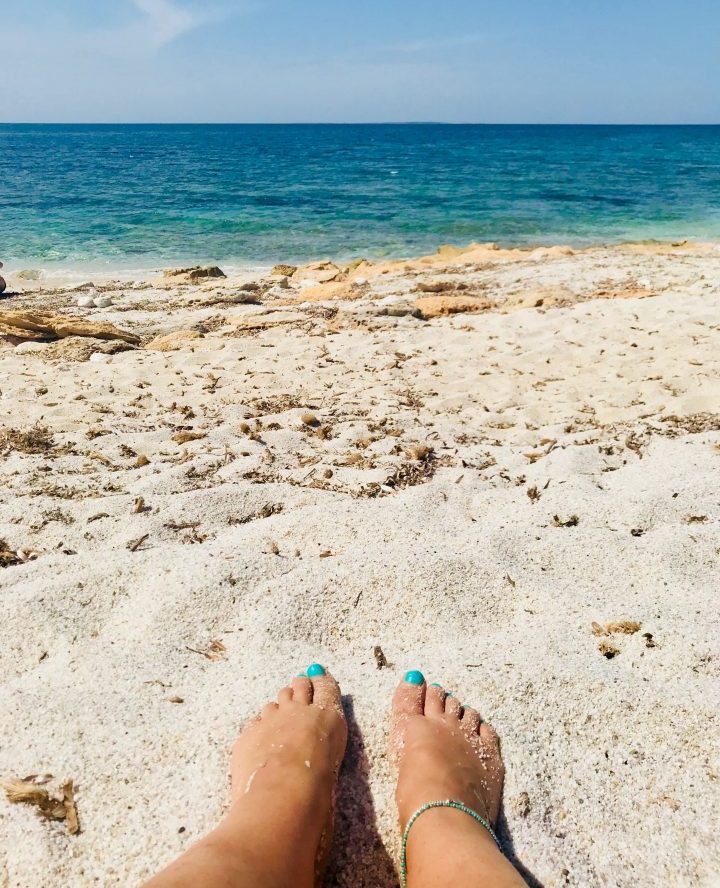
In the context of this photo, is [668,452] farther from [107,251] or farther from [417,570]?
[107,251]

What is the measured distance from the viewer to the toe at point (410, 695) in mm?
1757

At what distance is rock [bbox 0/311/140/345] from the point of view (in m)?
5.79

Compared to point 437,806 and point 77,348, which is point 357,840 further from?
point 77,348

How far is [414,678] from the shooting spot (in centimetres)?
182

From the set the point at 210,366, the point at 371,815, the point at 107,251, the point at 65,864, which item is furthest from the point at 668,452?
the point at 107,251

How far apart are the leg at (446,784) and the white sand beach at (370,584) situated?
0.06 meters

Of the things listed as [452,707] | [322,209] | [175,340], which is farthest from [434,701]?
[322,209]

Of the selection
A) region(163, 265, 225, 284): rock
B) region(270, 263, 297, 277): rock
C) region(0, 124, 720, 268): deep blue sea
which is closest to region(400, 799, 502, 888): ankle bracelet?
region(163, 265, 225, 284): rock

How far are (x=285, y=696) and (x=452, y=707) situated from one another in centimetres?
50

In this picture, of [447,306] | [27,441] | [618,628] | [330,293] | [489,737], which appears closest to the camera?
[489,737]

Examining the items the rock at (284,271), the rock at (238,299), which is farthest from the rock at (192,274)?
the rock at (238,299)

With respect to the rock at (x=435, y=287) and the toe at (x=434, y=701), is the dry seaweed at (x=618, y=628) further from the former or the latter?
the rock at (x=435, y=287)

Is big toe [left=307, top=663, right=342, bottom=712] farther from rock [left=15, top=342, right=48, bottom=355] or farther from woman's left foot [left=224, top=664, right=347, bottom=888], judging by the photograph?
rock [left=15, top=342, right=48, bottom=355]

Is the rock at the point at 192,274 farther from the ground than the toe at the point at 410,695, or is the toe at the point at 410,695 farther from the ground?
the rock at the point at 192,274
